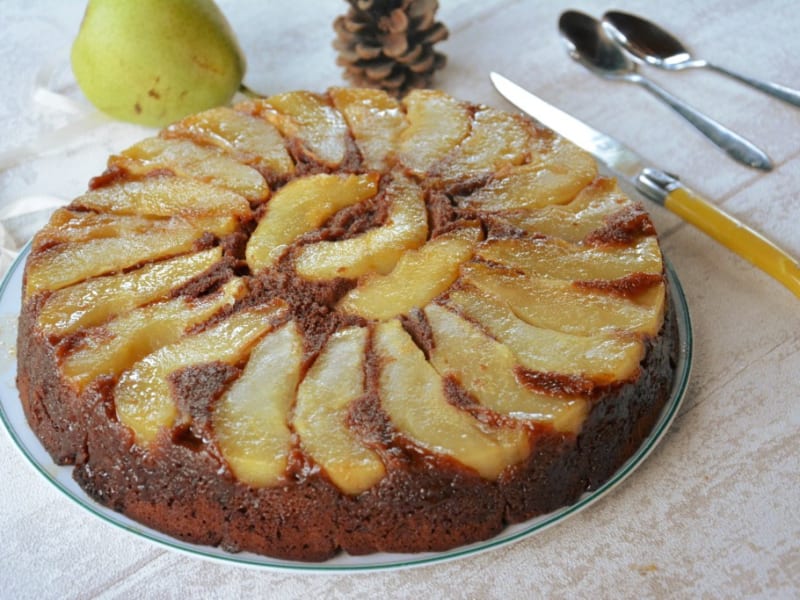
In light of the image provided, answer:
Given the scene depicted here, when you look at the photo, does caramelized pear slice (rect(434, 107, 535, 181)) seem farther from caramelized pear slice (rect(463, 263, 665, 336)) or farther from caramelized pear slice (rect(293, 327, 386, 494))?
caramelized pear slice (rect(293, 327, 386, 494))

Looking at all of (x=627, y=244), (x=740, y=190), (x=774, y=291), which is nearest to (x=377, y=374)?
(x=627, y=244)

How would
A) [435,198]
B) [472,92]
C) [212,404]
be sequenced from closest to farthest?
[212,404], [435,198], [472,92]

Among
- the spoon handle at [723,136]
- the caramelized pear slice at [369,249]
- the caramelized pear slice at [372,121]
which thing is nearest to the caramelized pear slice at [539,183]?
the caramelized pear slice at [369,249]

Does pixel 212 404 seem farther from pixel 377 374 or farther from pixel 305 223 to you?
pixel 305 223

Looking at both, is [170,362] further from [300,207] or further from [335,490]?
[300,207]

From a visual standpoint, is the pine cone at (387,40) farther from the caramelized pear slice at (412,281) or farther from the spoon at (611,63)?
the caramelized pear slice at (412,281)

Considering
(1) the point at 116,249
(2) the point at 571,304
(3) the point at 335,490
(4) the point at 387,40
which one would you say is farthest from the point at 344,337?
(4) the point at 387,40

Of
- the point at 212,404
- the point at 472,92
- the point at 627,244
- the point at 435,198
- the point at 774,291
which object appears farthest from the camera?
the point at 472,92
